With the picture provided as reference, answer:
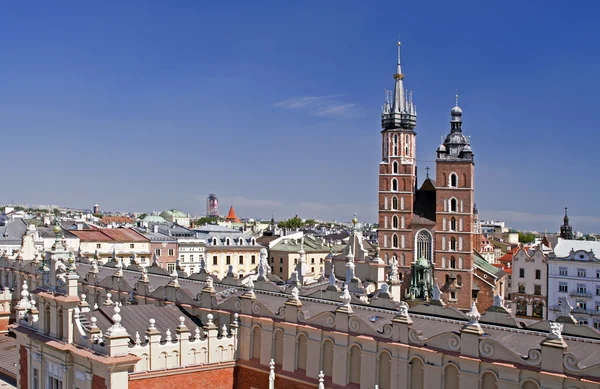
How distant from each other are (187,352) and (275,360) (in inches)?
168

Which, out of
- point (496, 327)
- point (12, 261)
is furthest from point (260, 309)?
point (12, 261)

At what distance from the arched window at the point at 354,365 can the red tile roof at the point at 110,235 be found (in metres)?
72.8

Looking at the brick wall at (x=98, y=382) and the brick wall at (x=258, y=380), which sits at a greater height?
the brick wall at (x=98, y=382)

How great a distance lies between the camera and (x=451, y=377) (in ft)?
83.3

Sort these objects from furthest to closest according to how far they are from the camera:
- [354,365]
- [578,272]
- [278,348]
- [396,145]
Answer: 1. [396,145]
2. [578,272]
3. [278,348]
4. [354,365]

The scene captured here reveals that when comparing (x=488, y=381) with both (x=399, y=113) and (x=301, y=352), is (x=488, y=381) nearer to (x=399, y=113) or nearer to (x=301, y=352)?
(x=301, y=352)

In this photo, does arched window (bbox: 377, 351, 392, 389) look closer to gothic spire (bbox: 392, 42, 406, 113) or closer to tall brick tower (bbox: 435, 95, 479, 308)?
tall brick tower (bbox: 435, 95, 479, 308)

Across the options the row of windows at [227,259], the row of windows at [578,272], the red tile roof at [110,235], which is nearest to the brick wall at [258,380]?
the row of windows at [578,272]

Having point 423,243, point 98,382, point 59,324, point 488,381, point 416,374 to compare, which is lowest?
point 98,382

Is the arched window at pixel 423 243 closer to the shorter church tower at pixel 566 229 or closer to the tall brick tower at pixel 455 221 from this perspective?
the tall brick tower at pixel 455 221

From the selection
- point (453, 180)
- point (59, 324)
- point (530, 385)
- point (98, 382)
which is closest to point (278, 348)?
point (98, 382)

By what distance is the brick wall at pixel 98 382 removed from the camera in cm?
2872

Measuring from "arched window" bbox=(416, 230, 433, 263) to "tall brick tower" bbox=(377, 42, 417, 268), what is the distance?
1179 mm

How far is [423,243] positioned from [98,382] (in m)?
75.1
